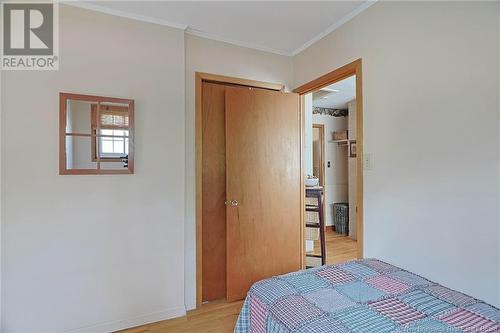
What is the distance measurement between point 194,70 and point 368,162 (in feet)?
5.51

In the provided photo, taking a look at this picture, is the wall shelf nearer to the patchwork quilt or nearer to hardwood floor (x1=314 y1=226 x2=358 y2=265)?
hardwood floor (x1=314 y1=226 x2=358 y2=265)

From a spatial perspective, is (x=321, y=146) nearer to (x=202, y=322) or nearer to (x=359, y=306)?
(x=202, y=322)

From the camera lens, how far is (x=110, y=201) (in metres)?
2.14

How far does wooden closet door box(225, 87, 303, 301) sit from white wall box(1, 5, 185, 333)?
19.2 inches

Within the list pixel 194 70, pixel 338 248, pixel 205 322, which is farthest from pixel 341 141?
pixel 205 322

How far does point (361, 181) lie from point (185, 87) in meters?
1.67

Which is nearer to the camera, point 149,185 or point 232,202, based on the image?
point 149,185

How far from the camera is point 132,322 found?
2.20 metres

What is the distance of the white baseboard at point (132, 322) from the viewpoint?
2.06 metres

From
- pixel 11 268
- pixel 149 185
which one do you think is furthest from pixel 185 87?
pixel 11 268

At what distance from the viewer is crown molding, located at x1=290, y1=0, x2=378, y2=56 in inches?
81.0

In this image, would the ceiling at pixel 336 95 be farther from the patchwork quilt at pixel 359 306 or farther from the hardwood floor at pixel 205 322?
the hardwood floor at pixel 205 322

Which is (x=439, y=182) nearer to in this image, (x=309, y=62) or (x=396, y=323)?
(x=396, y=323)

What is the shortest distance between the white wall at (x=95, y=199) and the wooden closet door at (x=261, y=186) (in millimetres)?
488
